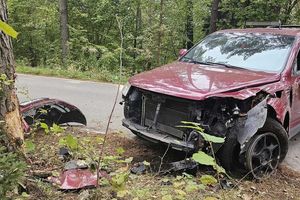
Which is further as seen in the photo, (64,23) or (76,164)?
(64,23)

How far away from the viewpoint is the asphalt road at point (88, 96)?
21.6ft

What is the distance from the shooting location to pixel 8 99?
3777 millimetres

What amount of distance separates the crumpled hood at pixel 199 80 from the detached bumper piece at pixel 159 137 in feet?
1.85

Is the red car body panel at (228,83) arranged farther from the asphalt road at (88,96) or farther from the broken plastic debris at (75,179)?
the broken plastic debris at (75,179)

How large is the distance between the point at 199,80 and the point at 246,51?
144cm

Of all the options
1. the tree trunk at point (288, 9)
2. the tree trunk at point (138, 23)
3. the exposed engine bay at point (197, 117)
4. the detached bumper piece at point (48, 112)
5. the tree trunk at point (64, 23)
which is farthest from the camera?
the tree trunk at point (138, 23)

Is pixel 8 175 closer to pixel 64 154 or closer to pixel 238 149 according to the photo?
pixel 64 154

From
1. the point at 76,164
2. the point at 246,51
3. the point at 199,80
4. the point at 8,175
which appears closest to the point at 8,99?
the point at 76,164

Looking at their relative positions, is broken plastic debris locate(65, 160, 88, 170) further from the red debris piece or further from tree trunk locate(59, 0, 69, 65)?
tree trunk locate(59, 0, 69, 65)

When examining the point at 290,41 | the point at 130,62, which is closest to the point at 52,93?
the point at 290,41

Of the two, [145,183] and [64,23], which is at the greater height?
[64,23]

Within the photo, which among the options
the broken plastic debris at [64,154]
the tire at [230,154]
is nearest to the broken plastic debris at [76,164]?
the broken plastic debris at [64,154]

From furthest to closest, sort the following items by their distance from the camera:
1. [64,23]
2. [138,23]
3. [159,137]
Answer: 1. [138,23]
2. [64,23]
3. [159,137]

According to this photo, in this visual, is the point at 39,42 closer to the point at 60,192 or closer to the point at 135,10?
the point at 135,10
